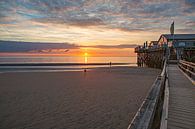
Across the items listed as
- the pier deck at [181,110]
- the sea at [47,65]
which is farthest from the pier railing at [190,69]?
the sea at [47,65]

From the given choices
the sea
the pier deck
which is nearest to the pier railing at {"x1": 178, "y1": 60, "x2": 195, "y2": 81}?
the pier deck

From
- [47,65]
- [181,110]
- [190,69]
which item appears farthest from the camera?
[47,65]

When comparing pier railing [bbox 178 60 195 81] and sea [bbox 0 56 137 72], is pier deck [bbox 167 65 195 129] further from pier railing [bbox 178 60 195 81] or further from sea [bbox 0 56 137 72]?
sea [bbox 0 56 137 72]

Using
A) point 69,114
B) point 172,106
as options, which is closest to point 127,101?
point 69,114

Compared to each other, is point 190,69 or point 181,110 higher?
point 190,69

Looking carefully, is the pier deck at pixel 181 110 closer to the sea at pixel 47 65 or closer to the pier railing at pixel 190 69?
the pier railing at pixel 190 69

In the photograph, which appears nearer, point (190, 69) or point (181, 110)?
point (181, 110)

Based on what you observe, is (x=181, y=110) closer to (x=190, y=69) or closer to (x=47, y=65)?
(x=190, y=69)

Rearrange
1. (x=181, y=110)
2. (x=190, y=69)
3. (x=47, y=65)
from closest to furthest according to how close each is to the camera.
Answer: (x=181, y=110) < (x=190, y=69) < (x=47, y=65)

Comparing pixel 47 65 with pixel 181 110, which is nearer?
pixel 181 110

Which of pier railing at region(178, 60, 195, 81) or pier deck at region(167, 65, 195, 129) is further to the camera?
pier railing at region(178, 60, 195, 81)

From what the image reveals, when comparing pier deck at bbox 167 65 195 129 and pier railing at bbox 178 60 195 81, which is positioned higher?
pier railing at bbox 178 60 195 81

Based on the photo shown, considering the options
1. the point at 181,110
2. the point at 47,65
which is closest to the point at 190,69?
the point at 181,110

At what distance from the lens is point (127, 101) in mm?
10625
